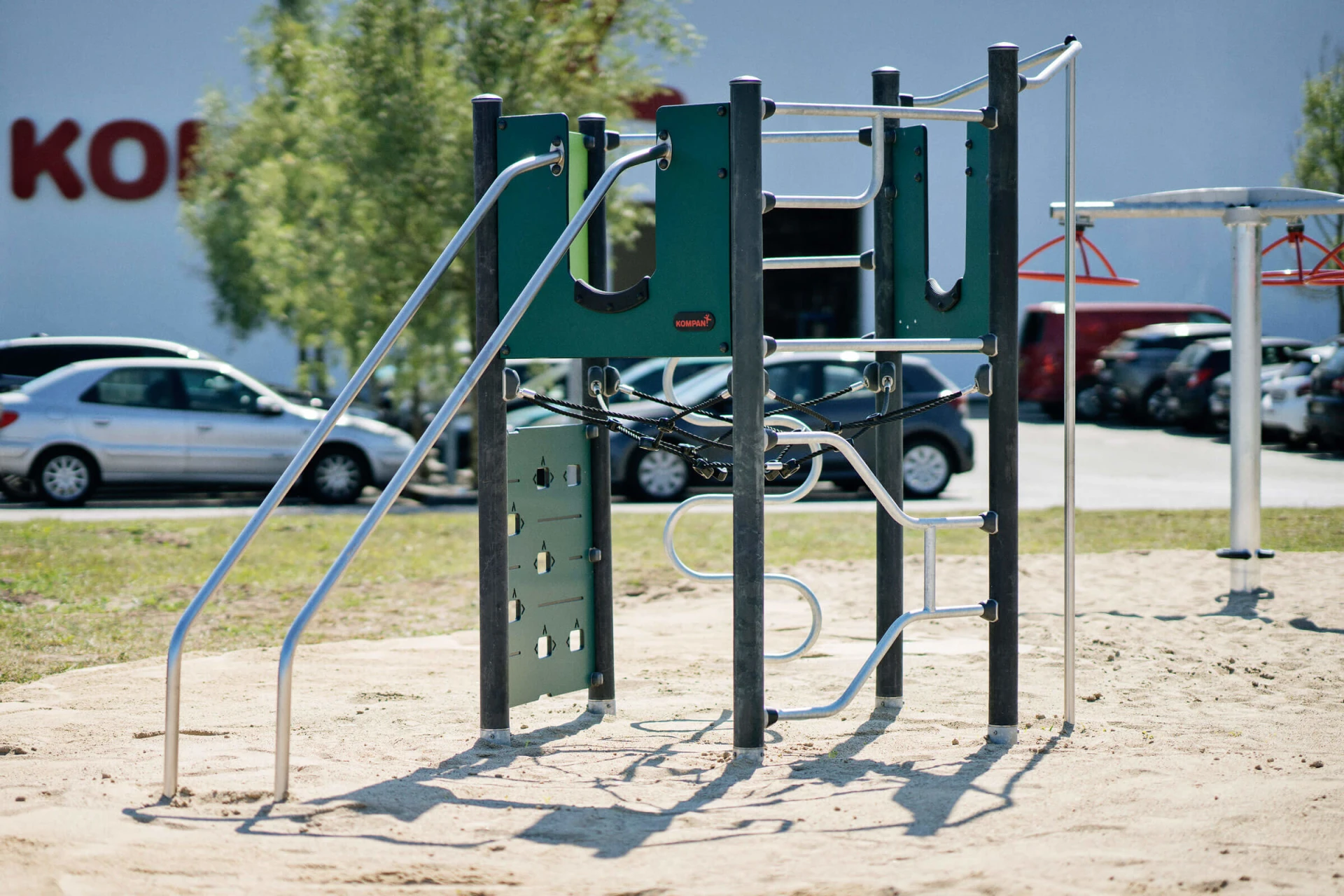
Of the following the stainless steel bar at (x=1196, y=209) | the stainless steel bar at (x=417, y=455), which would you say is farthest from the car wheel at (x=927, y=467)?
the stainless steel bar at (x=417, y=455)

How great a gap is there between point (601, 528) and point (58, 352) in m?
15.3

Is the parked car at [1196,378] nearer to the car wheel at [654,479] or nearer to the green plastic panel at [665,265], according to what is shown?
the car wheel at [654,479]

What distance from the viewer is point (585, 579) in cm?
587

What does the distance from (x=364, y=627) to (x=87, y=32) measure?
2469cm

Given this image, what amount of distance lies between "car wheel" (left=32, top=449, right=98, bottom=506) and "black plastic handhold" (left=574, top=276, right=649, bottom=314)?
11.3 m

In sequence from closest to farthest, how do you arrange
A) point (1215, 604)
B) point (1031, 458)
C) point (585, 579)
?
point (585, 579)
point (1215, 604)
point (1031, 458)

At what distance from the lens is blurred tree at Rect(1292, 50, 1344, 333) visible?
88.8 ft

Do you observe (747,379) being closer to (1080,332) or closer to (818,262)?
(818,262)

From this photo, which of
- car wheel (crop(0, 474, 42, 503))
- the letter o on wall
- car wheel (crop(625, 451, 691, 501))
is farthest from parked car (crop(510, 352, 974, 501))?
the letter o on wall

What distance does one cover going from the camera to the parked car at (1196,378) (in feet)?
77.3

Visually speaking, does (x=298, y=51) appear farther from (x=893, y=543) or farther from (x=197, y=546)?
(x=893, y=543)

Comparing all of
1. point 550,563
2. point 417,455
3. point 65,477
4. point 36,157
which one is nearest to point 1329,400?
point 65,477

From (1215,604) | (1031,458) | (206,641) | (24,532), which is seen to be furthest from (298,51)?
(1215,604)

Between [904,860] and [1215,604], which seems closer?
[904,860]
